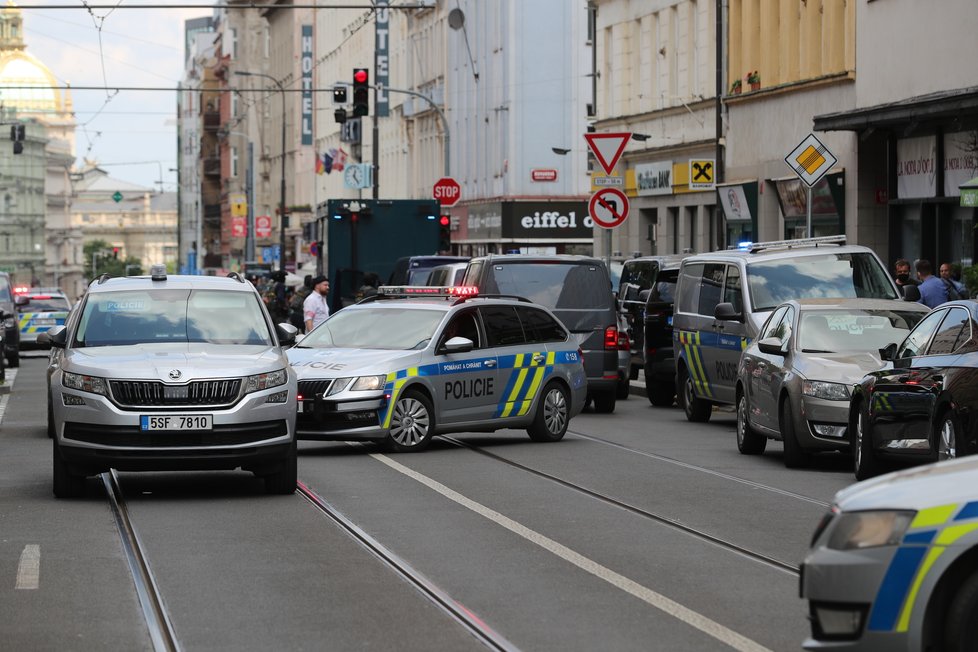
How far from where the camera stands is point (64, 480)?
14.5 meters

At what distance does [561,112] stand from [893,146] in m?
30.1

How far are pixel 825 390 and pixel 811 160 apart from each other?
26.1ft

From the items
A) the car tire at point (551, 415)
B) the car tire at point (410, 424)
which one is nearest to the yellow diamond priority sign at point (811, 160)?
the car tire at point (551, 415)

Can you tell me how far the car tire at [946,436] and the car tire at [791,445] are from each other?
2.82 metres

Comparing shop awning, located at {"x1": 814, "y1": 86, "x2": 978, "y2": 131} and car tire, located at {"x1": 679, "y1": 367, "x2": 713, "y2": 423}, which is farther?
shop awning, located at {"x1": 814, "y1": 86, "x2": 978, "y2": 131}

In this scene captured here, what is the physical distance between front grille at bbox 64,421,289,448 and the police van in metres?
8.58

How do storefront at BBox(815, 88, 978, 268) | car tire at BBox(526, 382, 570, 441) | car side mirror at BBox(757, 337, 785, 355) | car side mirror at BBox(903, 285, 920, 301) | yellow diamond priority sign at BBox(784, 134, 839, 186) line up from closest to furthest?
car side mirror at BBox(757, 337, 785, 355), car tire at BBox(526, 382, 570, 441), car side mirror at BBox(903, 285, 920, 301), yellow diamond priority sign at BBox(784, 134, 839, 186), storefront at BBox(815, 88, 978, 268)

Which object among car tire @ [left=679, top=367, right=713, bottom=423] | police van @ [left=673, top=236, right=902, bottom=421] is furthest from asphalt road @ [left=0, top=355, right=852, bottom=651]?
car tire @ [left=679, top=367, right=713, bottom=423]

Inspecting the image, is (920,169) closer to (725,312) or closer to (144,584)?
(725,312)

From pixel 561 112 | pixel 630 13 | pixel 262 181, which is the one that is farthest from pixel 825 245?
pixel 262 181

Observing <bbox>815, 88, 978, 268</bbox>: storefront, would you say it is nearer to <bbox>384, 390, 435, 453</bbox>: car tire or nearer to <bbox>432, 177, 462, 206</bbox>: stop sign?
<bbox>384, 390, 435, 453</bbox>: car tire

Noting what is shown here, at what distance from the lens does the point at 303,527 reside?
12773 mm

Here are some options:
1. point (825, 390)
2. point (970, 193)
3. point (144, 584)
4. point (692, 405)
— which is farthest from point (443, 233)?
point (144, 584)

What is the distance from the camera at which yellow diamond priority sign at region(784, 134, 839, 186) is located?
2452 centimetres
